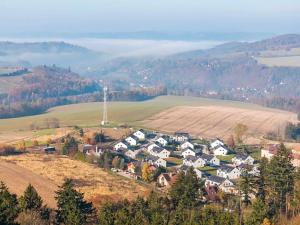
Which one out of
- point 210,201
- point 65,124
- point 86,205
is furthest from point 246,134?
point 86,205

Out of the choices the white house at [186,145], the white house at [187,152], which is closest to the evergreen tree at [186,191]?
the white house at [187,152]

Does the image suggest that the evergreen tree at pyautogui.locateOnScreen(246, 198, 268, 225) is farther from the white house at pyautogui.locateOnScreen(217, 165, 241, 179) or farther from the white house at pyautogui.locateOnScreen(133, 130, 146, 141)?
the white house at pyautogui.locateOnScreen(133, 130, 146, 141)

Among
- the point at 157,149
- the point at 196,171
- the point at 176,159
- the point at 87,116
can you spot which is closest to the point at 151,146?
the point at 157,149

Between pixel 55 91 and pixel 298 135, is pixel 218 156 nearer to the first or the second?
pixel 298 135

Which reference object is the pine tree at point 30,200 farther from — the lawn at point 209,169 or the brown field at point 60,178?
the lawn at point 209,169

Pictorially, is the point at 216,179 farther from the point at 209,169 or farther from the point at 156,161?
the point at 156,161

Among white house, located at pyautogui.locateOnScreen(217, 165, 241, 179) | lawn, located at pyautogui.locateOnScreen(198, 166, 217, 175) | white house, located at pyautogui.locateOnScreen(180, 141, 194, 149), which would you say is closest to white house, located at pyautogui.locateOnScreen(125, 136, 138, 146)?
white house, located at pyautogui.locateOnScreen(180, 141, 194, 149)
